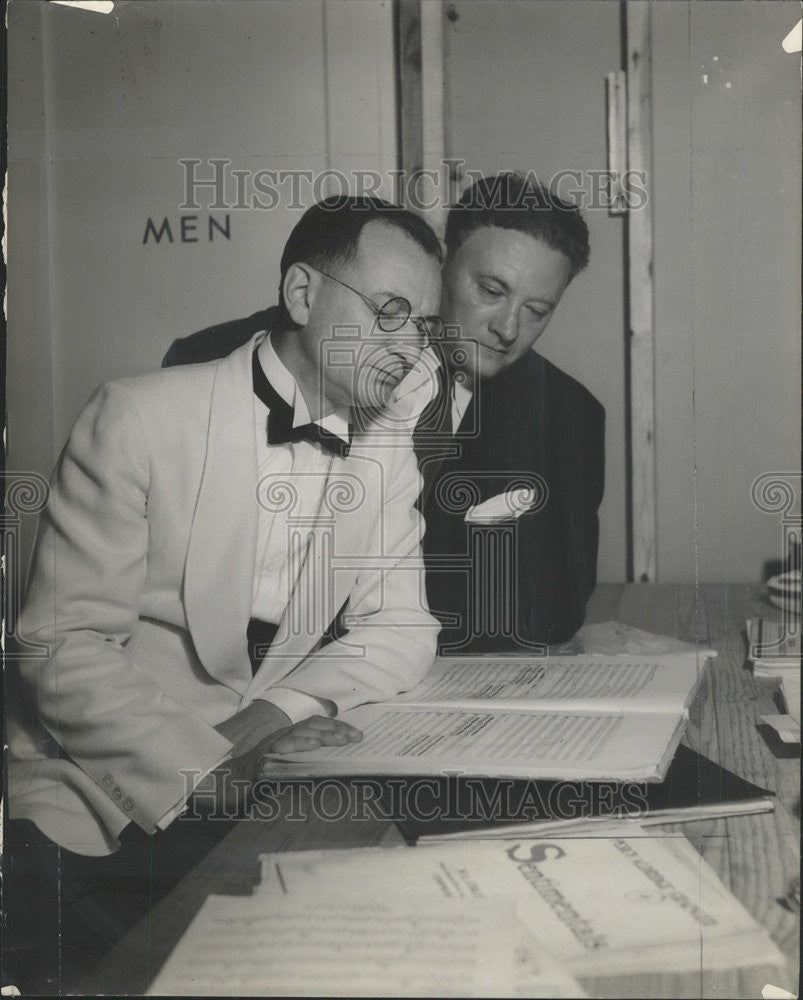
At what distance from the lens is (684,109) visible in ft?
4.15

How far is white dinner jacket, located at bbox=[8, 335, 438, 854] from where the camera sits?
4.05 feet

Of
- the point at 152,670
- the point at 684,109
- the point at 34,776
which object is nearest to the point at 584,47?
the point at 684,109

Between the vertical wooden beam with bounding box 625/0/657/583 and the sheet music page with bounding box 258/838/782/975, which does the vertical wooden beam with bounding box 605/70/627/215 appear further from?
the sheet music page with bounding box 258/838/782/975

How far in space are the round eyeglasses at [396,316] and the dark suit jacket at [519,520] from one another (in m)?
0.10

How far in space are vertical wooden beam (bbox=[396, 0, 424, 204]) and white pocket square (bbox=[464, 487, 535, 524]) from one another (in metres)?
0.42

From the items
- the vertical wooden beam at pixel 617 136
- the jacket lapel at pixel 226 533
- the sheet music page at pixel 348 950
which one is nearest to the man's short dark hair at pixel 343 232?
the jacket lapel at pixel 226 533

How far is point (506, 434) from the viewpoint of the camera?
128 cm

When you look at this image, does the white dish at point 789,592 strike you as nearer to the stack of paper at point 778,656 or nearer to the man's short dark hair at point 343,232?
the stack of paper at point 778,656

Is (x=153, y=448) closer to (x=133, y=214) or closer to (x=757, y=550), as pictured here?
(x=133, y=214)

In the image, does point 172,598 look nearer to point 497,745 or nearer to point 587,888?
point 497,745

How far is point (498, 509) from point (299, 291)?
366mm

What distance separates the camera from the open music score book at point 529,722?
3.86 feet

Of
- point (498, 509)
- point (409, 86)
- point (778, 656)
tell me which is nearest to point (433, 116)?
point (409, 86)

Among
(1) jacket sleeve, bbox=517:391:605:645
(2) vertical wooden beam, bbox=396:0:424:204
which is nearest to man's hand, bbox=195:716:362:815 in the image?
(1) jacket sleeve, bbox=517:391:605:645
